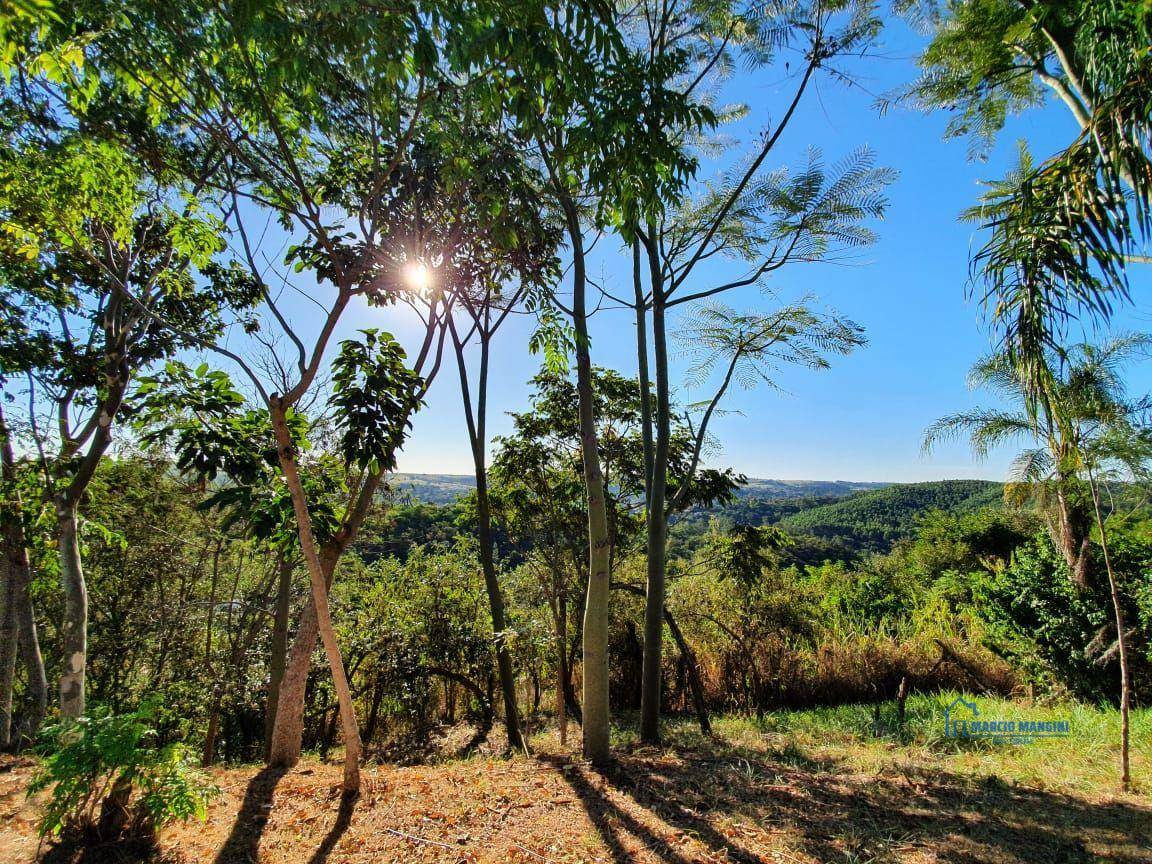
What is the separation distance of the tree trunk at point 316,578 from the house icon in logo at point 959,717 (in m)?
6.59

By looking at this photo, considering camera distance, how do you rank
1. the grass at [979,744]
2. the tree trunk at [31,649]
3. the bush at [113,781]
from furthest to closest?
1. the tree trunk at [31,649]
2. the grass at [979,744]
3. the bush at [113,781]

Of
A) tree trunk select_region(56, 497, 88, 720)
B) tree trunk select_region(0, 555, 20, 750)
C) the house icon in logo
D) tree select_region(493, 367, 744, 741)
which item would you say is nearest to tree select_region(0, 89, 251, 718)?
tree trunk select_region(56, 497, 88, 720)

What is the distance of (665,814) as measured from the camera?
3.23m

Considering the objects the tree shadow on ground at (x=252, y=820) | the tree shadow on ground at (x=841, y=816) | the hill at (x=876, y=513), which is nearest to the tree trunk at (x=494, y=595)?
the tree shadow on ground at (x=841, y=816)

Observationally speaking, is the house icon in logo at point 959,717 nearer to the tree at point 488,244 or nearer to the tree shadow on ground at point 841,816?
the tree shadow on ground at point 841,816

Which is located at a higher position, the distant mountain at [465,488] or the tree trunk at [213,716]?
the distant mountain at [465,488]

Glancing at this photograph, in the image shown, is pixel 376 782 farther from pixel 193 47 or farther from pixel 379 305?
pixel 193 47

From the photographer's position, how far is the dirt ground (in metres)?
2.76

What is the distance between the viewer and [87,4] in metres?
2.16

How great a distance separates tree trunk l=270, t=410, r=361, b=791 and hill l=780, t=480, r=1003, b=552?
47.8 m

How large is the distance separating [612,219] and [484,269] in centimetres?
246

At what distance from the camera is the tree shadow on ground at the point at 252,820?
2.74 m

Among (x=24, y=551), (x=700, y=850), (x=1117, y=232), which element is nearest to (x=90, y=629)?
(x=24, y=551)

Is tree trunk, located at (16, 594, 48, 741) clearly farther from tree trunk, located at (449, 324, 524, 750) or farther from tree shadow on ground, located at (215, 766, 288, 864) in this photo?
tree trunk, located at (449, 324, 524, 750)
